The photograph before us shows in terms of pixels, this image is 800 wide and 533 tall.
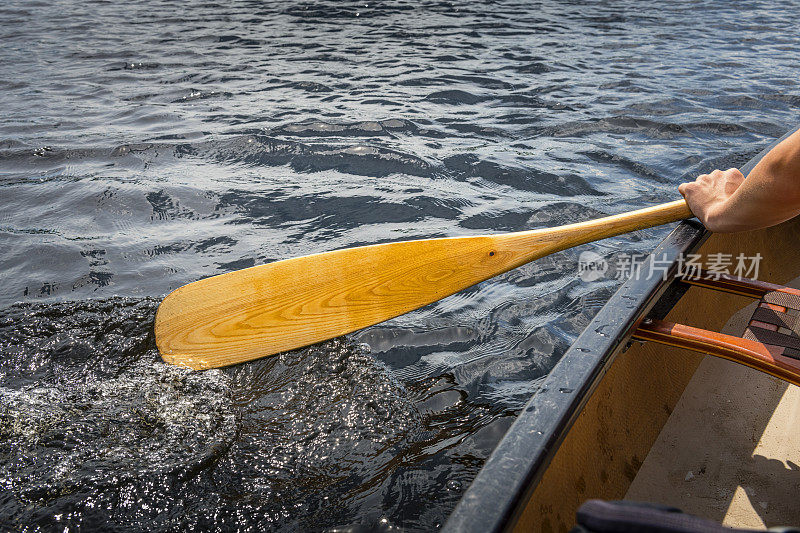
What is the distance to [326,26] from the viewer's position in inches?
356

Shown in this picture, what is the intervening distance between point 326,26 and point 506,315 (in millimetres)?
7366

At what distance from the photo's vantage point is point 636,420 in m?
1.83

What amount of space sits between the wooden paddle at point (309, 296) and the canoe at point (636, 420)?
2.13 ft

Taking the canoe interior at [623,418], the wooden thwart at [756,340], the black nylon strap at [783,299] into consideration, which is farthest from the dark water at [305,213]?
the black nylon strap at [783,299]

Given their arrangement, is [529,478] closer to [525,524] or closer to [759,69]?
[525,524]

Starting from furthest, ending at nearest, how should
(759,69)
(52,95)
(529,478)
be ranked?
(759,69)
(52,95)
(529,478)

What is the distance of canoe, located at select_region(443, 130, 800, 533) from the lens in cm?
118

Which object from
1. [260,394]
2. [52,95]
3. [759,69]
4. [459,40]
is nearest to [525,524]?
[260,394]

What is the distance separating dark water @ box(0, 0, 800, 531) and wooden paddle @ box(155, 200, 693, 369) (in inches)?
5.2

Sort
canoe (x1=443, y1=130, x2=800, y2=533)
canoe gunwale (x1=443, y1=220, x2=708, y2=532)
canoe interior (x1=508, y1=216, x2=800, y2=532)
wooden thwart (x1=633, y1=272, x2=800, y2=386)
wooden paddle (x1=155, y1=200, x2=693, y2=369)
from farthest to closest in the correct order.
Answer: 1. wooden paddle (x1=155, y1=200, x2=693, y2=369)
2. wooden thwart (x1=633, y1=272, x2=800, y2=386)
3. canoe interior (x1=508, y1=216, x2=800, y2=532)
4. canoe (x1=443, y1=130, x2=800, y2=533)
5. canoe gunwale (x1=443, y1=220, x2=708, y2=532)

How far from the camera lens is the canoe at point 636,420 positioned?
3.86 feet

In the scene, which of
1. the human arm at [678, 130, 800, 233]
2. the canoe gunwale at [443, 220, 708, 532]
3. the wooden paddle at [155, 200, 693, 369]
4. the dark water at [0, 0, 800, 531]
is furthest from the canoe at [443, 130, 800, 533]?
the wooden paddle at [155, 200, 693, 369]

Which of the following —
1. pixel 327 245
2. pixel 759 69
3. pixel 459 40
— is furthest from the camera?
pixel 459 40

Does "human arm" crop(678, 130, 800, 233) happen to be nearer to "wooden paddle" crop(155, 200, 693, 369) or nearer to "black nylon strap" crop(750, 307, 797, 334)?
"black nylon strap" crop(750, 307, 797, 334)
